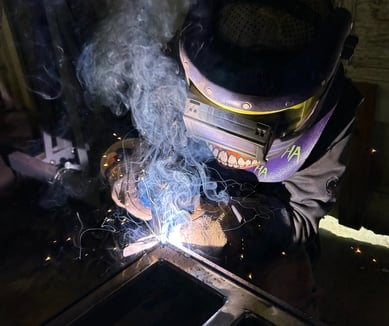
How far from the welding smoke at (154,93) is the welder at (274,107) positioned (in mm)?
263

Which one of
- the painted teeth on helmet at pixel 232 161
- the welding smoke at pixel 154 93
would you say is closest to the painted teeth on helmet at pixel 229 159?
the painted teeth on helmet at pixel 232 161

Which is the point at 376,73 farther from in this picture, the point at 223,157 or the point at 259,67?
the point at 259,67

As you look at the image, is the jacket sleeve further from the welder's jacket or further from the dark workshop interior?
the dark workshop interior

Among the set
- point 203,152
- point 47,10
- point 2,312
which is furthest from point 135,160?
point 2,312

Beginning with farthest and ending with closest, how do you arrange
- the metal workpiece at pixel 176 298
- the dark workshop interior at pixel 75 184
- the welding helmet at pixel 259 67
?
1. the dark workshop interior at pixel 75 184
2. the welding helmet at pixel 259 67
3. the metal workpiece at pixel 176 298

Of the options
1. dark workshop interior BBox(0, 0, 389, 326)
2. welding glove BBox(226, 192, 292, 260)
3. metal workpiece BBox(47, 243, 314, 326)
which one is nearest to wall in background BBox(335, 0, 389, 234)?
dark workshop interior BBox(0, 0, 389, 326)

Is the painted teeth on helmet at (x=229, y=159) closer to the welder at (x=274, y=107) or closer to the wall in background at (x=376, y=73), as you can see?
the welder at (x=274, y=107)

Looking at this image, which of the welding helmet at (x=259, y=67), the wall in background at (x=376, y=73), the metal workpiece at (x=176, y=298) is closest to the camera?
the metal workpiece at (x=176, y=298)

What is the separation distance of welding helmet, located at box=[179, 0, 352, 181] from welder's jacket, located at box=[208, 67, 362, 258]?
1.04 feet

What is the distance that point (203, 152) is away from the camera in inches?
89.2

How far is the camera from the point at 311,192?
214 centimetres

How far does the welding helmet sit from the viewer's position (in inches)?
60.3

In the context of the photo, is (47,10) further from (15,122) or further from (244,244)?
(244,244)

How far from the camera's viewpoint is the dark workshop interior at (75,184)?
8.78 feet
